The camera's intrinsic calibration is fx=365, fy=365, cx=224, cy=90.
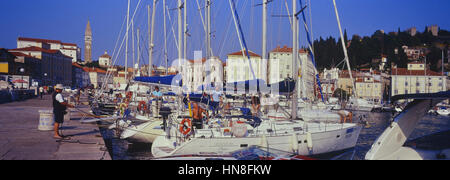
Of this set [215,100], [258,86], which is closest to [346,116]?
[258,86]

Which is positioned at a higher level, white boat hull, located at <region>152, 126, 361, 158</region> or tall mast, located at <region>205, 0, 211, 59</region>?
tall mast, located at <region>205, 0, 211, 59</region>

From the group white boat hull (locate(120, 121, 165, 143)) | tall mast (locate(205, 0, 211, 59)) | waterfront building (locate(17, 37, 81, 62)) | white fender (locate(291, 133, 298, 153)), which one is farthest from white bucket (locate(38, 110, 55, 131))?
waterfront building (locate(17, 37, 81, 62))

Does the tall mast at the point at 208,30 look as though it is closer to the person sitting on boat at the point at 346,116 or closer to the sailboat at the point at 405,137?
the person sitting on boat at the point at 346,116

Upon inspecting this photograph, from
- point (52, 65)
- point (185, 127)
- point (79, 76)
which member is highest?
point (52, 65)

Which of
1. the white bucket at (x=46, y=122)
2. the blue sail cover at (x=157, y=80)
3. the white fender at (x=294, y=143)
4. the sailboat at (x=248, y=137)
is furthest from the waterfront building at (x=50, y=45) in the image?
the white fender at (x=294, y=143)

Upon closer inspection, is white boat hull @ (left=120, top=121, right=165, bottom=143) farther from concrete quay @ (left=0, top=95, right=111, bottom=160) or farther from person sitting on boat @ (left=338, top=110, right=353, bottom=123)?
person sitting on boat @ (left=338, top=110, right=353, bottom=123)

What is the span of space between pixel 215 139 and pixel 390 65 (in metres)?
118

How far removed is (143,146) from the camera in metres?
14.5

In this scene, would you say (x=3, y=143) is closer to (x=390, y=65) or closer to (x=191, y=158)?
(x=191, y=158)

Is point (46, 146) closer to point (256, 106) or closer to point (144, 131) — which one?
point (144, 131)

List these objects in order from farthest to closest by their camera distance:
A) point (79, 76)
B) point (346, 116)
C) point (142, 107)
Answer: point (79, 76)
point (142, 107)
point (346, 116)

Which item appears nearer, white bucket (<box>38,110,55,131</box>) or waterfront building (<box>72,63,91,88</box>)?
white bucket (<box>38,110,55,131</box>)

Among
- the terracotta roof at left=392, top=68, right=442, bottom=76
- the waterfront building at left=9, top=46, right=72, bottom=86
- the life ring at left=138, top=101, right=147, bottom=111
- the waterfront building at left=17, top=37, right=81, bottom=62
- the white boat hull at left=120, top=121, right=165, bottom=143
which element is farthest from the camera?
the waterfront building at left=17, top=37, right=81, bottom=62
